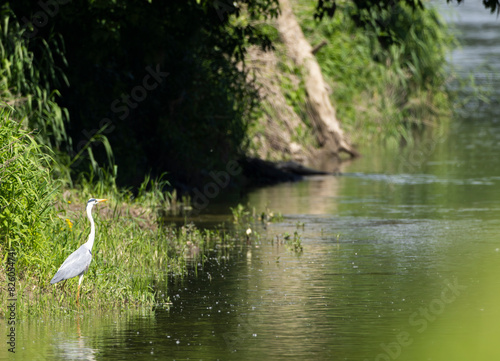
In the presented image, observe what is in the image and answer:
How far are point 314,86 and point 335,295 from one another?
47.6ft

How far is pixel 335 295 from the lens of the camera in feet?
36.4

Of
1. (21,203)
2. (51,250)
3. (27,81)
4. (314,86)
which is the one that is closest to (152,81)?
(27,81)

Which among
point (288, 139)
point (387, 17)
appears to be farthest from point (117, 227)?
point (387, 17)

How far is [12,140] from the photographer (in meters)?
11.4

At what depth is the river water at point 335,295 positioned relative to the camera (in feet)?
29.7

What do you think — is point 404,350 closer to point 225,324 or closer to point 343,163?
Answer: point 225,324

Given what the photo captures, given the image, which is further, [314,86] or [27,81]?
Result: [314,86]

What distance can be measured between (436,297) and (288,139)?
1335 cm

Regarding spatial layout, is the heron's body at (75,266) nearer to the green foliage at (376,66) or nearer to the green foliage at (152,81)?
the green foliage at (152,81)

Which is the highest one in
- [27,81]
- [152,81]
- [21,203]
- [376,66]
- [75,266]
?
[376,66]

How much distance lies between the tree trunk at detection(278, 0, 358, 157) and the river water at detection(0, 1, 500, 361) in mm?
5761

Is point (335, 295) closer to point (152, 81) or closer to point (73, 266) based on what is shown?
point (73, 266)

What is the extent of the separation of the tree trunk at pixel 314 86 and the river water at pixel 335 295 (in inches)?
227

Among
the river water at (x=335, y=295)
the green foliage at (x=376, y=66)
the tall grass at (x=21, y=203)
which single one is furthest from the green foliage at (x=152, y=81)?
the green foliage at (x=376, y=66)
